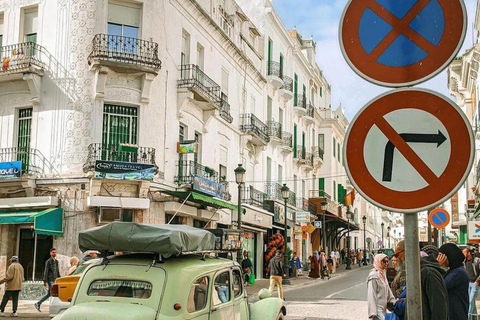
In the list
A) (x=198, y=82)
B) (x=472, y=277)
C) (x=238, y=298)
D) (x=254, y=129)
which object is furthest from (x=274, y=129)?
(x=238, y=298)

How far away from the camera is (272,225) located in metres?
36.8

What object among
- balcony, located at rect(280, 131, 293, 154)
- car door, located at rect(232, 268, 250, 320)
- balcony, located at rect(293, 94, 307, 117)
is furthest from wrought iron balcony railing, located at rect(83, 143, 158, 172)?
balcony, located at rect(293, 94, 307, 117)

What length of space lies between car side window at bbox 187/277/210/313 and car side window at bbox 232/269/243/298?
1136 mm

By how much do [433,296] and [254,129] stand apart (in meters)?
27.5

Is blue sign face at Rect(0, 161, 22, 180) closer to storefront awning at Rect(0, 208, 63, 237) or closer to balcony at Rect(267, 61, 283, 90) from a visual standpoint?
storefront awning at Rect(0, 208, 63, 237)

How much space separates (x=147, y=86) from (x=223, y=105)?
24.6 ft

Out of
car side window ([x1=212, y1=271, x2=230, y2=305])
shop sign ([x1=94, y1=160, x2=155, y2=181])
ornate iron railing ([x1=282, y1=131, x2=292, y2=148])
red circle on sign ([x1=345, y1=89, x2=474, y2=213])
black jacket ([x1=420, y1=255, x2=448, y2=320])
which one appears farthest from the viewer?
ornate iron railing ([x1=282, y1=131, x2=292, y2=148])

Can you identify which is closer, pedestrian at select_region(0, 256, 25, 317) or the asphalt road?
pedestrian at select_region(0, 256, 25, 317)

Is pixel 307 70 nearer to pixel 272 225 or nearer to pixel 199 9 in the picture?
pixel 272 225

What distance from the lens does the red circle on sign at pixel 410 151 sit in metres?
3.30

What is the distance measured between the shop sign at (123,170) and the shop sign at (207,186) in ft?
9.01

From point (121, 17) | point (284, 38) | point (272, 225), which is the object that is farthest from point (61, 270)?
point (284, 38)

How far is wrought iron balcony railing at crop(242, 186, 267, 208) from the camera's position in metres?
32.9

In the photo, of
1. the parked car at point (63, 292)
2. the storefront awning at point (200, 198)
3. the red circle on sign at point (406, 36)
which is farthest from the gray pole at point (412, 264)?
the storefront awning at point (200, 198)
